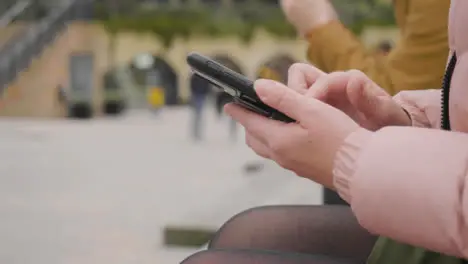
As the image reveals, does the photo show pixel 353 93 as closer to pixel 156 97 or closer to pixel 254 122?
pixel 254 122

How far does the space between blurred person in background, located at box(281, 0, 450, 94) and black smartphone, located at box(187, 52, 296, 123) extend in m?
0.35

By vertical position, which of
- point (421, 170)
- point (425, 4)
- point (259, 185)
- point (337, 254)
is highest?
point (425, 4)

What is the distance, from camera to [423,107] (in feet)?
2.33

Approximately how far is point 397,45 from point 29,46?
738 cm

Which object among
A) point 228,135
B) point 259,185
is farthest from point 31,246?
point 228,135

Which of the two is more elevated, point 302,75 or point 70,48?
point 302,75

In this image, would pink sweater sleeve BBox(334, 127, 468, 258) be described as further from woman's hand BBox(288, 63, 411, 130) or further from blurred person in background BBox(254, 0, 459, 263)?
blurred person in background BBox(254, 0, 459, 263)

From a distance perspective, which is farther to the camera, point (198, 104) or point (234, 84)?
point (198, 104)

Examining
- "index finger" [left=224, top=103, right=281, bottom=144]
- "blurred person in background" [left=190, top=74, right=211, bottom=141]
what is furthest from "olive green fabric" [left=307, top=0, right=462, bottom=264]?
"blurred person in background" [left=190, top=74, right=211, bottom=141]

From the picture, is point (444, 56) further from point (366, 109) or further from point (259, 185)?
point (259, 185)

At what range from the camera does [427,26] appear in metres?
0.91

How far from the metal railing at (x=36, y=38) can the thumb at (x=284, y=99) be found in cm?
725

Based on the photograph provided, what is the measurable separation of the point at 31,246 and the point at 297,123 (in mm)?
1698

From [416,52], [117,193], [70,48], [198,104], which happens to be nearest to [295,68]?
[416,52]
